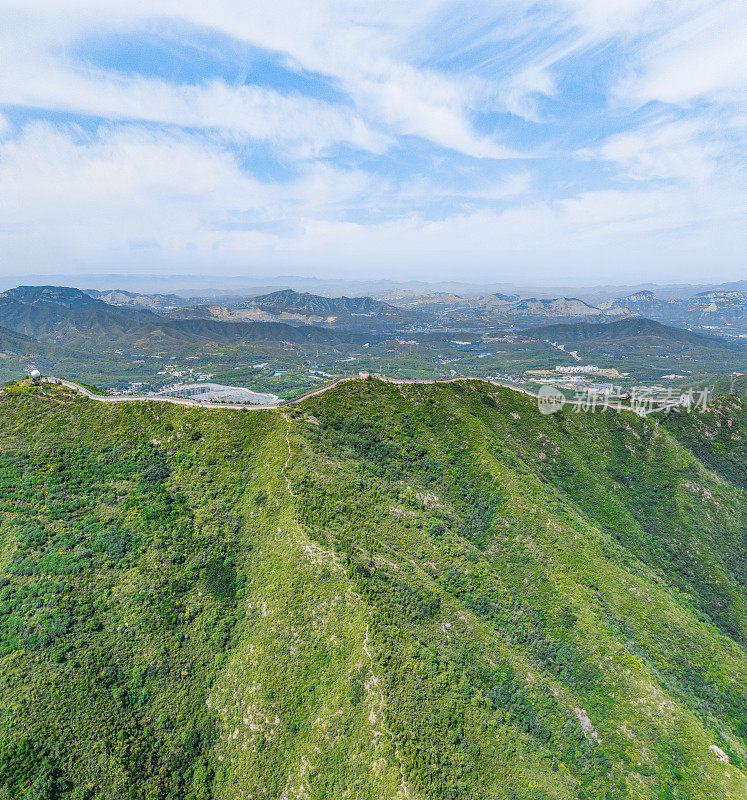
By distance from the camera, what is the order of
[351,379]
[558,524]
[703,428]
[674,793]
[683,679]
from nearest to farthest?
[674,793], [683,679], [558,524], [351,379], [703,428]

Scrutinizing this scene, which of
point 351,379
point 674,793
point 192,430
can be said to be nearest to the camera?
point 674,793

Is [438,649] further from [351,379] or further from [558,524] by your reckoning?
[351,379]

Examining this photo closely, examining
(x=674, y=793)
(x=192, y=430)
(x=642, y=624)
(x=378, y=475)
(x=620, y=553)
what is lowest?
(x=674, y=793)

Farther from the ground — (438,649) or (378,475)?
(378,475)

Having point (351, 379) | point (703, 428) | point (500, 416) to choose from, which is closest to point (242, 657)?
point (351, 379)

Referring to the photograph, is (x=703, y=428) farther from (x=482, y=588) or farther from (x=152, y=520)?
(x=152, y=520)

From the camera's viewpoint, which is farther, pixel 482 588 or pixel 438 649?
pixel 482 588
